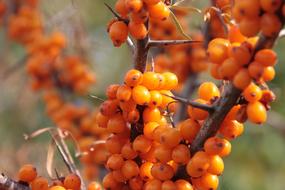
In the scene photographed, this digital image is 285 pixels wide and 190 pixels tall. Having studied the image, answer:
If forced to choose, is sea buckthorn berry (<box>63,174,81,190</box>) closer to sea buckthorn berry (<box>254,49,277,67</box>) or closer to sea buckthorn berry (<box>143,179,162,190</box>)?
sea buckthorn berry (<box>143,179,162,190</box>)

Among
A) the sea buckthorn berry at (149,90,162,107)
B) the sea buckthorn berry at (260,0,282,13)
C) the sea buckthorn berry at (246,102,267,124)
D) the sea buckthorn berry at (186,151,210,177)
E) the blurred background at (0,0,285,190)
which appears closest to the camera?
the sea buckthorn berry at (260,0,282,13)

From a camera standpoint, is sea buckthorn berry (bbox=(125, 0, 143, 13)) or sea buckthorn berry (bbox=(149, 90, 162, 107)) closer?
sea buckthorn berry (bbox=(125, 0, 143, 13))

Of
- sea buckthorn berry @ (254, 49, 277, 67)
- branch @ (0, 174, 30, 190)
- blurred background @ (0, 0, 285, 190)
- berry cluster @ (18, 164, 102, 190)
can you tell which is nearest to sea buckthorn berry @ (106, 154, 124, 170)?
berry cluster @ (18, 164, 102, 190)

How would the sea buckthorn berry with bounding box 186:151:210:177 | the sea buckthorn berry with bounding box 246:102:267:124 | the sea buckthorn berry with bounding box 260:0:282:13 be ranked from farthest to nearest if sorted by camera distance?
the sea buckthorn berry with bounding box 186:151:210:177
the sea buckthorn berry with bounding box 246:102:267:124
the sea buckthorn berry with bounding box 260:0:282:13

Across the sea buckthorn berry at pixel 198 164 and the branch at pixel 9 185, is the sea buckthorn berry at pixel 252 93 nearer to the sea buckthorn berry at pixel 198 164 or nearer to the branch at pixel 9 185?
the sea buckthorn berry at pixel 198 164

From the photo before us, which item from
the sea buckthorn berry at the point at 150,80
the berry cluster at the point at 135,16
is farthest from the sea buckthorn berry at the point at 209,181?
the berry cluster at the point at 135,16

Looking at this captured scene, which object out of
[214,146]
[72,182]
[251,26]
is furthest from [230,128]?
[72,182]

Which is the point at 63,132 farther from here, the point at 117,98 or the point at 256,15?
the point at 256,15

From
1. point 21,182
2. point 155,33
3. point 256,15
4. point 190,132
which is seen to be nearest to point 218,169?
point 190,132
